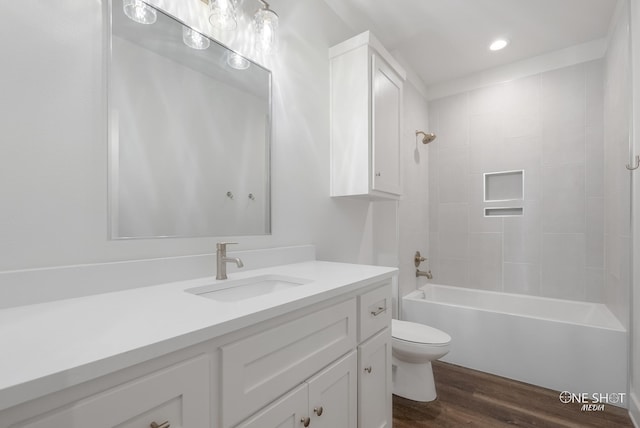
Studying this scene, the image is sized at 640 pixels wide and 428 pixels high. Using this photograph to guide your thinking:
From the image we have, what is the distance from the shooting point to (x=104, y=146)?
952mm

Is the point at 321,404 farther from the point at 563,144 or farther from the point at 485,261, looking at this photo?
the point at 563,144

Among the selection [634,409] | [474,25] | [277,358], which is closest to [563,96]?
[474,25]

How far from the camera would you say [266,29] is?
1407 mm

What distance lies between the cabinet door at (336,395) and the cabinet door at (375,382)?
0.14 ft

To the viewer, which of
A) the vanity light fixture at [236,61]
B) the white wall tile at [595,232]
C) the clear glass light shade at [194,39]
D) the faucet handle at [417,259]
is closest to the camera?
the clear glass light shade at [194,39]

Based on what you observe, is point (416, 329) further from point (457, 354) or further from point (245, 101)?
point (245, 101)

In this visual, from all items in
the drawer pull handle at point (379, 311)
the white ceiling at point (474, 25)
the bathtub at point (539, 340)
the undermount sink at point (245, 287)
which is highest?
the white ceiling at point (474, 25)

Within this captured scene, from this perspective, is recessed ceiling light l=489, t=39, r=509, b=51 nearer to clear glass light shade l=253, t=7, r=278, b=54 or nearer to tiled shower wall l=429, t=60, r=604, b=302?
tiled shower wall l=429, t=60, r=604, b=302

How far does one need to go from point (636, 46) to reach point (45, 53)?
2689 mm

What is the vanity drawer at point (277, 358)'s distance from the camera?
0.68m

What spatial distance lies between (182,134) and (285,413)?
40.4 inches

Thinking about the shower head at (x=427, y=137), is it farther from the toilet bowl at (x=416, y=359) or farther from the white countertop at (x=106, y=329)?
the white countertop at (x=106, y=329)

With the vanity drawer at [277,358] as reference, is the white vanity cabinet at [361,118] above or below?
above

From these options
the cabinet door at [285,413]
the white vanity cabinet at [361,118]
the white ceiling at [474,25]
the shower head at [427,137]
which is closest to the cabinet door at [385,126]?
the white vanity cabinet at [361,118]
